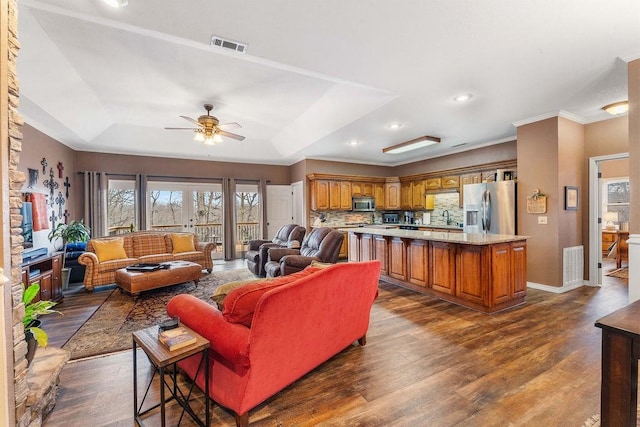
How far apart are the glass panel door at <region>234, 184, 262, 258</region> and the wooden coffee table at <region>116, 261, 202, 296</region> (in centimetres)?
304

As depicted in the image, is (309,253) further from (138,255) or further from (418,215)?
(418,215)

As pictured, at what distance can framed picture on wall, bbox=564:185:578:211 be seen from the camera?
431 centimetres

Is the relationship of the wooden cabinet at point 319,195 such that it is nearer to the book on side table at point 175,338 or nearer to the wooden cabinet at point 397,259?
the wooden cabinet at point 397,259

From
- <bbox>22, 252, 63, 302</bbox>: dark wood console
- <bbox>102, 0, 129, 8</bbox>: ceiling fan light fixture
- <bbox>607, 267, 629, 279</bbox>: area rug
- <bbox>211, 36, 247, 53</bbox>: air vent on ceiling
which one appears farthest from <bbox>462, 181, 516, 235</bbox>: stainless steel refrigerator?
<bbox>22, 252, 63, 302</bbox>: dark wood console

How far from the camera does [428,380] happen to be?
2109mm

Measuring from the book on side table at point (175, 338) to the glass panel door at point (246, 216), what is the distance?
6033 millimetres

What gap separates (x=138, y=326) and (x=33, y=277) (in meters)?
1.59

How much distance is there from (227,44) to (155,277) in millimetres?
3435

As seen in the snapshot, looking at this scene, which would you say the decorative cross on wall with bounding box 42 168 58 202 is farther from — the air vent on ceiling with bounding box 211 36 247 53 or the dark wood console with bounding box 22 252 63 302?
the air vent on ceiling with bounding box 211 36 247 53

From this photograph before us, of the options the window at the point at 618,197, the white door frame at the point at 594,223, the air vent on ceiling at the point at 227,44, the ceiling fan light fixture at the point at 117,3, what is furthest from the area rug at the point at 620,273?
the ceiling fan light fixture at the point at 117,3

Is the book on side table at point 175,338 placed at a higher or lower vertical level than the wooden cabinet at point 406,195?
lower

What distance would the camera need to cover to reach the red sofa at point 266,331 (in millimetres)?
1586

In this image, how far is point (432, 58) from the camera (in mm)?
2725

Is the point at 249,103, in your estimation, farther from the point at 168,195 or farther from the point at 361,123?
the point at 168,195
